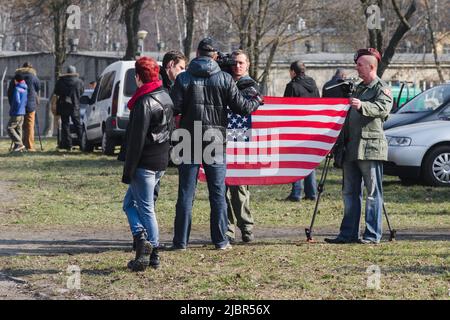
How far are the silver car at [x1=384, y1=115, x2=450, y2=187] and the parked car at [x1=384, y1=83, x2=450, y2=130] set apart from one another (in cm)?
113

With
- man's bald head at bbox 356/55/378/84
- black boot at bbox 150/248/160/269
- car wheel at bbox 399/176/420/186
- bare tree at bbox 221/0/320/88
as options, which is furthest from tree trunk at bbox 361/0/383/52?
black boot at bbox 150/248/160/269

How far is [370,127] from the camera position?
39.1 feet

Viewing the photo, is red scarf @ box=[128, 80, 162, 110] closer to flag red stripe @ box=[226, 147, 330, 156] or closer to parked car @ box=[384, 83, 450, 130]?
flag red stripe @ box=[226, 147, 330, 156]

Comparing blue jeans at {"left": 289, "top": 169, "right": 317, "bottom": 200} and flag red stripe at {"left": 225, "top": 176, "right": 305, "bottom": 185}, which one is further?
blue jeans at {"left": 289, "top": 169, "right": 317, "bottom": 200}

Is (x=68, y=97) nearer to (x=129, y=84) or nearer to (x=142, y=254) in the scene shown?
(x=129, y=84)

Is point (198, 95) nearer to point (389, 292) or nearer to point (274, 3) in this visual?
point (389, 292)

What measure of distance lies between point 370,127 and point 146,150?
106 inches

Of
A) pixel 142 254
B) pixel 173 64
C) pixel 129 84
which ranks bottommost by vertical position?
pixel 142 254

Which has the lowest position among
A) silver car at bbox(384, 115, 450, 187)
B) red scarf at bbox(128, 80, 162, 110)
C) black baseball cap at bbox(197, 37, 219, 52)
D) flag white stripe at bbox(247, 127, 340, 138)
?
silver car at bbox(384, 115, 450, 187)

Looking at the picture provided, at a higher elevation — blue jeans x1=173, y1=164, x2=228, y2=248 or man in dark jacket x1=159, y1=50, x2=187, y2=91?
man in dark jacket x1=159, y1=50, x2=187, y2=91

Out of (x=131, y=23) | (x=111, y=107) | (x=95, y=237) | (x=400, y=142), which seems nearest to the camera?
(x=95, y=237)

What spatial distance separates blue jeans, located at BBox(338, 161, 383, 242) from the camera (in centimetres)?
1201

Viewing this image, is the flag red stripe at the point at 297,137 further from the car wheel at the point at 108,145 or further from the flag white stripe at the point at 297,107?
the car wheel at the point at 108,145

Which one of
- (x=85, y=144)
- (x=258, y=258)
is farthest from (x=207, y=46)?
(x=85, y=144)
